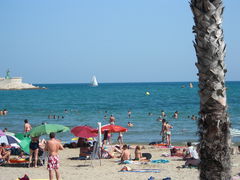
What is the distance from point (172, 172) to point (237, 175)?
6.91 feet

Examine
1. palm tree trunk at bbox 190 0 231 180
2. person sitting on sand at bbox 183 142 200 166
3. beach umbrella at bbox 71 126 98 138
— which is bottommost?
person sitting on sand at bbox 183 142 200 166

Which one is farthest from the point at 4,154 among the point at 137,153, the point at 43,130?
the point at 137,153

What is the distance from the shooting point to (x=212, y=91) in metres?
5.54

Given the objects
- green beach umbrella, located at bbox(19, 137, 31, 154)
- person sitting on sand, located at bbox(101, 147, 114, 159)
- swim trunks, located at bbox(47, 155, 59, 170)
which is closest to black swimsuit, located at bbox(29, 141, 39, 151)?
green beach umbrella, located at bbox(19, 137, 31, 154)

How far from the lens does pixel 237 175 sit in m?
11.9

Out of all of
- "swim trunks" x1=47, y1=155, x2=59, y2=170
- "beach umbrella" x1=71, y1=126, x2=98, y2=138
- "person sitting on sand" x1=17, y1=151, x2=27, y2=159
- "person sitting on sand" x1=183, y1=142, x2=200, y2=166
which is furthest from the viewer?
"person sitting on sand" x1=17, y1=151, x2=27, y2=159

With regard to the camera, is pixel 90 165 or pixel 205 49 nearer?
pixel 205 49

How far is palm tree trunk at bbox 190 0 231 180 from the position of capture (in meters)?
5.45

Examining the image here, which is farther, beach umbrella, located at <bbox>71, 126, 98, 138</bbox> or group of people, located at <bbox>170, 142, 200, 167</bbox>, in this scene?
beach umbrella, located at <bbox>71, 126, 98, 138</bbox>

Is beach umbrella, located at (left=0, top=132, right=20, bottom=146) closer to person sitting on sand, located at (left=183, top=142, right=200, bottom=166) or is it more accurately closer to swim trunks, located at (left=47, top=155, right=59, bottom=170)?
swim trunks, located at (left=47, top=155, right=59, bottom=170)

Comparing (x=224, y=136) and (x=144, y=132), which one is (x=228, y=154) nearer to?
(x=224, y=136)

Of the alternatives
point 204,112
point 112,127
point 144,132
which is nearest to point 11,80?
point 144,132

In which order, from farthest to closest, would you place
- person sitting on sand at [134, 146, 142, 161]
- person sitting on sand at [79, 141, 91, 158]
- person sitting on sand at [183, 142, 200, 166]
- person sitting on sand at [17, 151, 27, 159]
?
person sitting on sand at [79, 141, 91, 158] → person sitting on sand at [17, 151, 27, 159] → person sitting on sand at [134, 146, 142, 161] → person sitting on sand at [183, 142, 200, 166]

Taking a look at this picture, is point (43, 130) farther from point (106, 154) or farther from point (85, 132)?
point (106, 154)
